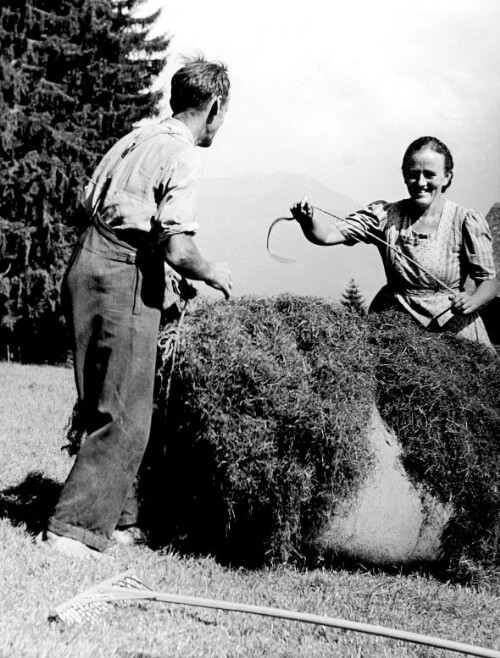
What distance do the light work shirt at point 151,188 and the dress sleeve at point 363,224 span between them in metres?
1.37

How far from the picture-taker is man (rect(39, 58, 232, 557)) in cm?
353

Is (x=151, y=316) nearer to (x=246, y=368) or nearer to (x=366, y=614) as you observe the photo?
(x=246, y=368)

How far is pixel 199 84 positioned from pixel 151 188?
68 cm

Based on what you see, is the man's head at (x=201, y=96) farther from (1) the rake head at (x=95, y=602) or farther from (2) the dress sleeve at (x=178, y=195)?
(1) the rake head at (x=95, y=602)

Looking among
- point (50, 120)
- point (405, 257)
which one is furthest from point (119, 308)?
point (50, 120)

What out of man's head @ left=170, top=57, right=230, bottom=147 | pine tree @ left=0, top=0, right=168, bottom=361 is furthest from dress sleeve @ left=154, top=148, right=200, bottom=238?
pine tree @ left=0, top=0, right=168, bottom=361

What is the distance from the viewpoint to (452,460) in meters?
3.71

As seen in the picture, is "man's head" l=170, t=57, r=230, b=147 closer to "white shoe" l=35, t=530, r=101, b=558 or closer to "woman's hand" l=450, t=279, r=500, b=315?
"woman's hand" l=450, t=279, r=500, b=315

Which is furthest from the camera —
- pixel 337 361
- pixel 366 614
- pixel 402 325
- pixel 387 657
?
pixel 402 325

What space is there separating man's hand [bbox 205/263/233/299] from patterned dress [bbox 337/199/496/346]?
1.08m

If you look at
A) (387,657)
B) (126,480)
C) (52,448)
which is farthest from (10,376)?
(387,657)

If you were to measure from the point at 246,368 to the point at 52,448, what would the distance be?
4177mm

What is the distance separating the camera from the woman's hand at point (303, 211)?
439cm

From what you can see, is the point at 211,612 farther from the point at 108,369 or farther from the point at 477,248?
the point at 477,248
